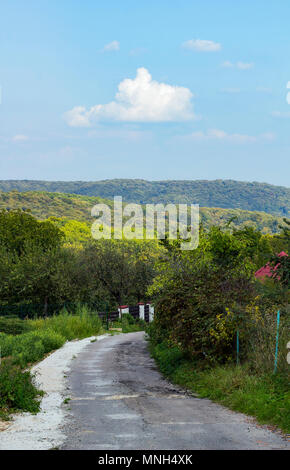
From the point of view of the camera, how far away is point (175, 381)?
1516 cm

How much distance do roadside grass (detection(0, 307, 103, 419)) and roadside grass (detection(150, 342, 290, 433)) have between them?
13.3ft

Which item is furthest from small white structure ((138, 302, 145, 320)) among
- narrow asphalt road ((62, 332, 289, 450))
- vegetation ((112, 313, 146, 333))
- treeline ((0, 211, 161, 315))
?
narrow asphalt road ((62, 332, 289, 450))

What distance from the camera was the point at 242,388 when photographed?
39.8 ft

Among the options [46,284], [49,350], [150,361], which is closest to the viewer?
[150,361]

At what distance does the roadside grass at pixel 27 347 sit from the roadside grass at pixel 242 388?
4.04m

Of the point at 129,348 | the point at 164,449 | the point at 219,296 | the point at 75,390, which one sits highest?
the point at 219,296

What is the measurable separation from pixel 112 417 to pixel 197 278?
690cm

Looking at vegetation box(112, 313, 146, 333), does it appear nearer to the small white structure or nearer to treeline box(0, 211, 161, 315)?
the small white structure

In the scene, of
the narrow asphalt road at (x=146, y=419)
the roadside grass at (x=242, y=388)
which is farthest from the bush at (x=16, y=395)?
the roadside grass at (x=242, y=388)

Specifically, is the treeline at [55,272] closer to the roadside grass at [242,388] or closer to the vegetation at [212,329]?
the vegetation at [212,329]

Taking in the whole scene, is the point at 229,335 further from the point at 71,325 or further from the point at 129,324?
the point at 129,324
